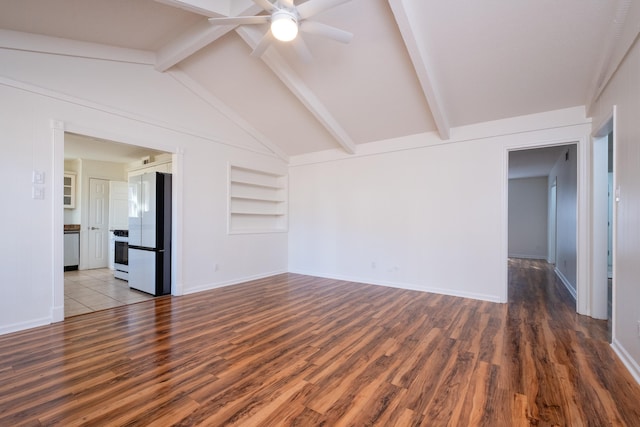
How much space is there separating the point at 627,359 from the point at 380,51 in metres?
3.66

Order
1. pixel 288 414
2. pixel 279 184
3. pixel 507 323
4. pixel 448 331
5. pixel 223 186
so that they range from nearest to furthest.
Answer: pixel 288 414 < pixel 448 331 < pixel 507 323 < pixel 223 186 < pixel 279 184

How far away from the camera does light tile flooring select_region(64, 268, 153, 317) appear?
3732mm

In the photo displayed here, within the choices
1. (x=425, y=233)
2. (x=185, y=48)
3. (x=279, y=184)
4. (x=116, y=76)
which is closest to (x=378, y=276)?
(x=425, y=233)

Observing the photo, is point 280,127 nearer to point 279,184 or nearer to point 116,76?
point 279,184

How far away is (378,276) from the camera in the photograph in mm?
5133

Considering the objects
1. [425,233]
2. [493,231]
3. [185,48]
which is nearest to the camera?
[185,48]

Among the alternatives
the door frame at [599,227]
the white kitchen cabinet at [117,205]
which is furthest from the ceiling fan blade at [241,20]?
the white kitchen cabinet at [117,205]

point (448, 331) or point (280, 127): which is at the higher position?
point (280, 127)

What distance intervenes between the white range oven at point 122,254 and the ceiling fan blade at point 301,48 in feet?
14.7

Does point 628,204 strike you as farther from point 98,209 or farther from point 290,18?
point 98,209

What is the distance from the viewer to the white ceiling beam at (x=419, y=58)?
2.66 metres

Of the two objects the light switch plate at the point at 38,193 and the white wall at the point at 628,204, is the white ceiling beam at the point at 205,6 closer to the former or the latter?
the light switch plate at the point at 38,193

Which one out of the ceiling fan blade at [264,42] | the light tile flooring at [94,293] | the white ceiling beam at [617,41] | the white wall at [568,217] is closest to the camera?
the white ceiling beam at [617,41]

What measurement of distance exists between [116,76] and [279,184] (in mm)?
3460
